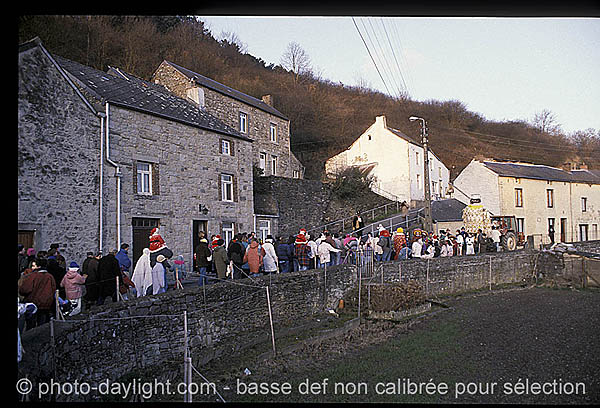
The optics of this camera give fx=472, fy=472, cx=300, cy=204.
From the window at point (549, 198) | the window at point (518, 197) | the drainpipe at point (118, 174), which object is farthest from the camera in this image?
the window at point (549, 198)

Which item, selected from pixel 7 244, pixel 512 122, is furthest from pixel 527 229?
pixel 7 244

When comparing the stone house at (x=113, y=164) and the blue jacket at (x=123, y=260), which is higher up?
the stone house at (x=113, y=164)

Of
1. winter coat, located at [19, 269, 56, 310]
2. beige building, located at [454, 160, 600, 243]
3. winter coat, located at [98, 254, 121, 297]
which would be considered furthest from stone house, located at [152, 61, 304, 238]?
winter coat, located at [19, 269, 56, 310]

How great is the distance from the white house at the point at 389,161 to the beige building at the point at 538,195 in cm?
328

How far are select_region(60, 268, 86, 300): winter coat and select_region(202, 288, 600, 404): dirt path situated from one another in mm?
2607

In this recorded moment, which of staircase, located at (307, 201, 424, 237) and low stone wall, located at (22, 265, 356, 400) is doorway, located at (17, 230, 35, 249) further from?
staircase, located at (307, 201, 424, 237)

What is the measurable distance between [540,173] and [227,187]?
81.7ft

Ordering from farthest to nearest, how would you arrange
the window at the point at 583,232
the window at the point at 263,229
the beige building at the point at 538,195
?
the window at the point at 583,232 < the beige building at the point at 538,195 < the window at the point at 263,229

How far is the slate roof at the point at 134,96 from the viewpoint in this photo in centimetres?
1319

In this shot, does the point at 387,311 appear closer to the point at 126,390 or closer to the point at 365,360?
the point at 365,360

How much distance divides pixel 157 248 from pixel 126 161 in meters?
5.10

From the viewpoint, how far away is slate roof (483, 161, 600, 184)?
31.4 meters

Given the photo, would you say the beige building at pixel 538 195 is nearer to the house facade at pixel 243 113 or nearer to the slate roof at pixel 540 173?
the slate roof at pixel 540 173

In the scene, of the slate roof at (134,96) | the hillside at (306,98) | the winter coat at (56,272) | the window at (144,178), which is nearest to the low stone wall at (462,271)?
the window at (144,178)
